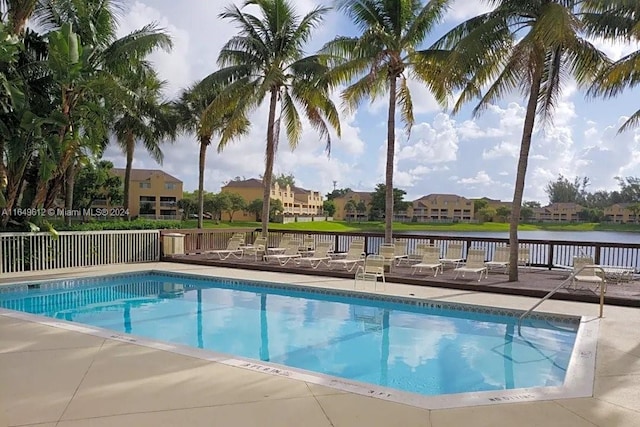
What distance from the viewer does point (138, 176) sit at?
53.3 metres

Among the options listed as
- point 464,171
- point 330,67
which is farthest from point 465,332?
point 464,171

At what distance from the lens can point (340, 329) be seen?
25.5 feet

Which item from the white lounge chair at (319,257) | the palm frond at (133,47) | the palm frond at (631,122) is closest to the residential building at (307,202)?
the white lounge chair at (319,257)

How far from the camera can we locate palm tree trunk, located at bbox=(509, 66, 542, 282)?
412 inches

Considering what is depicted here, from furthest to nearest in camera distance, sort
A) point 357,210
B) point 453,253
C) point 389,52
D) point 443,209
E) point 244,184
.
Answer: point 244,184 < point 357,210 < point 443,209 < point 453,253 < point 389,52

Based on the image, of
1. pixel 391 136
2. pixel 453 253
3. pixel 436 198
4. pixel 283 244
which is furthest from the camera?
pixel 436 198

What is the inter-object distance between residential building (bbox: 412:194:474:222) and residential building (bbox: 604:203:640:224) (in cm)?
679

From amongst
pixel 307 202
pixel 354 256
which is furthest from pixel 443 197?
pixel 307 202

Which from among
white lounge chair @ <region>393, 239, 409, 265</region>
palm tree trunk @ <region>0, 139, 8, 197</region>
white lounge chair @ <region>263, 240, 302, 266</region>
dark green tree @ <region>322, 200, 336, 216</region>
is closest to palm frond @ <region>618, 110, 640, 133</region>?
white lounge chair @ <region>393, 239, 409, 265</region>

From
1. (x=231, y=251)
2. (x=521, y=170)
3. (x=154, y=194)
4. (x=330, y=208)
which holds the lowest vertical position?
(x=231, y=251)

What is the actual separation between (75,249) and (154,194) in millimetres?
42363

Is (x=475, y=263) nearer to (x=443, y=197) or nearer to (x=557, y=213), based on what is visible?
(x=557, y=213)

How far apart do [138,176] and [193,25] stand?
4270 cm

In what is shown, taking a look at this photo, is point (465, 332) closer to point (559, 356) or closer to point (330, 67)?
point (559, 356)
